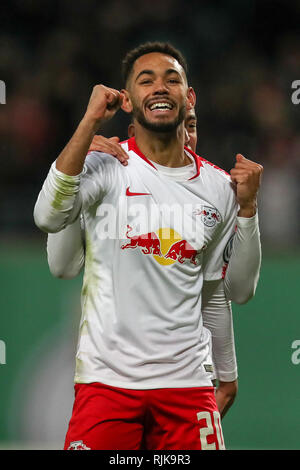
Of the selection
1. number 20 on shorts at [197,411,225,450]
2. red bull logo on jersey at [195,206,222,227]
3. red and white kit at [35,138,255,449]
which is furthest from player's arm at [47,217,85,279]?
number 20 on shorts at [197,411,225,450]

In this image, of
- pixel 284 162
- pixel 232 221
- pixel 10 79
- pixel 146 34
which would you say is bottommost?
pixel 232 221

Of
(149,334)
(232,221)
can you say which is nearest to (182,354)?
(149,334)

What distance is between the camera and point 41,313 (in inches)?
183

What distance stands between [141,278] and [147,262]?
0.19 feet

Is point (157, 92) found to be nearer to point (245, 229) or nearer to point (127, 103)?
point (127, 103)

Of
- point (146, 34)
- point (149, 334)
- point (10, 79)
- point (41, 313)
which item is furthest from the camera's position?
point (146, 34)

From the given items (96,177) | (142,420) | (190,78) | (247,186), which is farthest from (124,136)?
(142,420)

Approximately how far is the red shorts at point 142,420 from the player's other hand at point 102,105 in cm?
87

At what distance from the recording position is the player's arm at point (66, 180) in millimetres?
2348

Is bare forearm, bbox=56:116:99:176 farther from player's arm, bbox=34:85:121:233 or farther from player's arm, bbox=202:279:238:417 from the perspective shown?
player's arm, bbox=202:279:238:417

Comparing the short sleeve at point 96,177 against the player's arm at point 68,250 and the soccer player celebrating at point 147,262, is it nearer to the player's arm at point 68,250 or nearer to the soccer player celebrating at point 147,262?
the soccer player celebrating at point 147,262

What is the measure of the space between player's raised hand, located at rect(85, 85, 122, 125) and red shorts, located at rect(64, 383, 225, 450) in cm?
87
